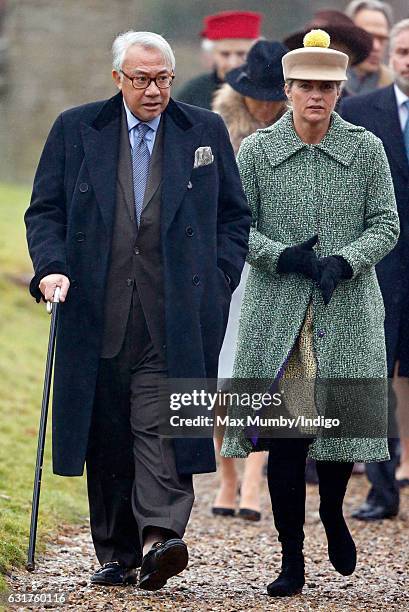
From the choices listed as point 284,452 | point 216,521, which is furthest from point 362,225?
point 216,521

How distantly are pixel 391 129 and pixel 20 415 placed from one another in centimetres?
340

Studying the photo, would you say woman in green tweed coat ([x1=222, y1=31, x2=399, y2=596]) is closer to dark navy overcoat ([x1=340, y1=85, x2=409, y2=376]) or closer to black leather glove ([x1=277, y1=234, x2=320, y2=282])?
black leather glove ([x1=277, y1=234, x2=320, y2=282])

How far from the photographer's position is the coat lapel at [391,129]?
22.8ft

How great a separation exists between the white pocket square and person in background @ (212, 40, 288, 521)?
1626 millimetres

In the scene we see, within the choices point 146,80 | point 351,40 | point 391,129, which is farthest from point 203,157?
point 351,40

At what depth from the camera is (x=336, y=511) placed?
578 centimetres

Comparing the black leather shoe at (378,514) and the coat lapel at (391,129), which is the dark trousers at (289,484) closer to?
the coat lapel at (391,129)

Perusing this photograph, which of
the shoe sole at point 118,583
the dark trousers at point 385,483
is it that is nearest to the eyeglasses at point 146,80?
the shoe sole at point 118,583

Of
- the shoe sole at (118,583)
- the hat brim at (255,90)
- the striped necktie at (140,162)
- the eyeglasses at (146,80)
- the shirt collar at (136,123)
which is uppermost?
the hat brim at (255,90)

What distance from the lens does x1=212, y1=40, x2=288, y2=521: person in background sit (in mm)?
7219

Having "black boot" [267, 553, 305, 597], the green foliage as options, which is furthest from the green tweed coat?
the green foliage

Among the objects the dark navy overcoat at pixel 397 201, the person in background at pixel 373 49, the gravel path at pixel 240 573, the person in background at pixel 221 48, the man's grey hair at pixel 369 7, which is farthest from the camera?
the man's grey hair at pixel 369 7

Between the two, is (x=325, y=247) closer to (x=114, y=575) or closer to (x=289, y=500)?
(x=289, y=500)

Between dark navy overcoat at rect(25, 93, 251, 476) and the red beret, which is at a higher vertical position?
the red beret
